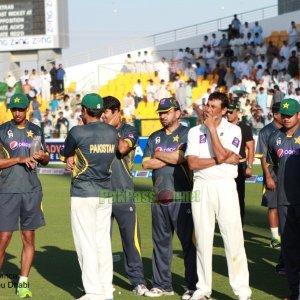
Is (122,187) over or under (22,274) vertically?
over

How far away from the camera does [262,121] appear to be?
27156mm

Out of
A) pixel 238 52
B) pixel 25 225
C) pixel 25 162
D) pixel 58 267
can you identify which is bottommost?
pixel 58 267

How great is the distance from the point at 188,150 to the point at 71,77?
38.2m

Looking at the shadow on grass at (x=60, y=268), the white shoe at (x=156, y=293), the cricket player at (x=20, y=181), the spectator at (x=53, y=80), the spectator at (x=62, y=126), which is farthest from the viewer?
the spectator at (x=53, y=80)

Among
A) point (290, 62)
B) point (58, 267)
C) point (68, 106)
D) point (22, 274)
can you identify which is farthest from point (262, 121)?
point (22, 274)

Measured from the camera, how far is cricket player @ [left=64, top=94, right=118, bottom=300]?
8.63 meters

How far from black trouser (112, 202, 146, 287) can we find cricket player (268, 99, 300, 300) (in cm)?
171

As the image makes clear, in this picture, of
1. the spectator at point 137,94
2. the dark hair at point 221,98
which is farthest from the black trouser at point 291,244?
the spectator at point 137,94

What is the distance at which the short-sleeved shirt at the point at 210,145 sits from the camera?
8.59m

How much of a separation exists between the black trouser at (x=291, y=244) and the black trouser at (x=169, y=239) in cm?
100

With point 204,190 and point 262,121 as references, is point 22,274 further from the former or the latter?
point 262,121

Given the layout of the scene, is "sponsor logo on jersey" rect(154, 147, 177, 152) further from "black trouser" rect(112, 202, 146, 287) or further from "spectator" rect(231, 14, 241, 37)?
"spectator" rect(231, 14, 241, 37)

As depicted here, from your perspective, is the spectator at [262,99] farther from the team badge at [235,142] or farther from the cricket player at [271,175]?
the team badge at [235,142]

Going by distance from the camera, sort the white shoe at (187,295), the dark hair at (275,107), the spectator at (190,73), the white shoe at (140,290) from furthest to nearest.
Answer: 1. the spectator at (190,73)
2. the dark hair at (275,107)
3. the white shoe at (140,290)
4. the white shoe at (187,295)
